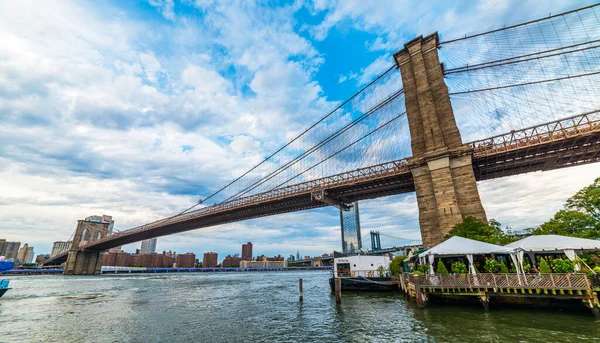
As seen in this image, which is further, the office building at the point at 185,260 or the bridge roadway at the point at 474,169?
the office building at the point at 185,260

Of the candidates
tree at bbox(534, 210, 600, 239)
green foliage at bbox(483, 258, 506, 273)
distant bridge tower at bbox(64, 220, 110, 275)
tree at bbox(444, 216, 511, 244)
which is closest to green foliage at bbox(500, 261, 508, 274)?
green foliage at bbox(483, 258, 506, 273)

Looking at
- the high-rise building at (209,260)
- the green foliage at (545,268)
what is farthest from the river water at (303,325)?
the high-rise building at (209,260)

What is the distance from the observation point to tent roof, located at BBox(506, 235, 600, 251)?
526 inches

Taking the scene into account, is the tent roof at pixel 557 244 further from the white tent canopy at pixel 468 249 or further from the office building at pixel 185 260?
the office building at pixel 185 260

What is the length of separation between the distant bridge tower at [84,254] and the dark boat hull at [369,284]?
85.2 meters

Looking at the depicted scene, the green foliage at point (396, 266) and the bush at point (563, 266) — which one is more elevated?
the bush at point (563, 266)

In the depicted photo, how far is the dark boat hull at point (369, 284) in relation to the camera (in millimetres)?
25266

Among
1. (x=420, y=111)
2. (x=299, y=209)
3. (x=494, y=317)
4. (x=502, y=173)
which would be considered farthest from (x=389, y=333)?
(x=299, y=209)

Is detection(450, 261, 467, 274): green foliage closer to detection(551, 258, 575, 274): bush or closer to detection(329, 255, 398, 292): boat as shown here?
detection(551, 258, 575, 274): bush

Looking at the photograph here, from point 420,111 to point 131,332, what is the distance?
2996 cm

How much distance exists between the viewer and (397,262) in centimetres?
2744

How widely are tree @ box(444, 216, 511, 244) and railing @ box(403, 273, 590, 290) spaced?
4.92m

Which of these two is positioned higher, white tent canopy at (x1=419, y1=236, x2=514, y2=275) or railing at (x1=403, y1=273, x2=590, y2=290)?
white tent canopy at (x1=419, y1=236, x2=514, y2=275)

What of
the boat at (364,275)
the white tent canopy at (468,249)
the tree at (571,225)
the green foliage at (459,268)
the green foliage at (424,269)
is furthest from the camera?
the boat at (364,275)
